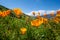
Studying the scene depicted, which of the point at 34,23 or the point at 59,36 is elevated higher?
the point at 34,23

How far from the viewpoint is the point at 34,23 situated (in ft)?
15.8

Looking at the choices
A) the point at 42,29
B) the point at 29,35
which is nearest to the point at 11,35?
the point at 29,35

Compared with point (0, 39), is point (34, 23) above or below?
above

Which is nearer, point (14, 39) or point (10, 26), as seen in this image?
point (14, 39)

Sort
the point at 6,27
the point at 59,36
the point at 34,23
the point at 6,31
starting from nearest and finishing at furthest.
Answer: the point at 34,23 → the point at 6,31 → the point at 6,27 → the point at 59,36

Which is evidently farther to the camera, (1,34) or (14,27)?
(14,27)

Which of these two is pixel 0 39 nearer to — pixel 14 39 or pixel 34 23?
pixel 14 39

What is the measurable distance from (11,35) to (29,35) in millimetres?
514

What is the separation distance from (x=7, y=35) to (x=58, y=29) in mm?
2333

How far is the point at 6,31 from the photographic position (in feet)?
17.1

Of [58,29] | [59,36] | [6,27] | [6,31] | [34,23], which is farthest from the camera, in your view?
[58,29]

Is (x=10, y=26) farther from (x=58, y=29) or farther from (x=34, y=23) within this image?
(x=58, y=29)

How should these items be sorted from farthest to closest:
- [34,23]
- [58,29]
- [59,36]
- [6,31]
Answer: [58,29], [59,36], [6,31], [34,23]

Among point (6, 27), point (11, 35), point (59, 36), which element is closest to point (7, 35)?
point (11, 35)
